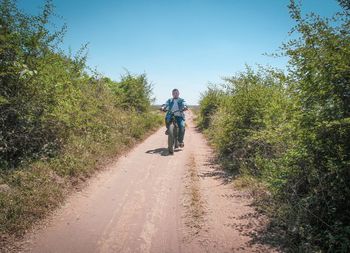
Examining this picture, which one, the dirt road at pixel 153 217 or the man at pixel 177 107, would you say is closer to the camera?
the dirt road at pixel 153 217

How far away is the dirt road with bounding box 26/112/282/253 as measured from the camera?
397cm

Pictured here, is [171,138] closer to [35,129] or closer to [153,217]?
[35,129]

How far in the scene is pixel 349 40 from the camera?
396 centimetres

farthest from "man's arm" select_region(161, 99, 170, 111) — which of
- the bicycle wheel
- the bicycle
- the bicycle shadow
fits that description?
the bicycle shadow

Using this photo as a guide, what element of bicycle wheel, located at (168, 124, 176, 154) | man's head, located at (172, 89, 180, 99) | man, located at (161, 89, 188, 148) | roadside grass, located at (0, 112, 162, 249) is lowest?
roadside grass, located at (0, 112, 162, 249)

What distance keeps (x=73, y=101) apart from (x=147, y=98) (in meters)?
10.9

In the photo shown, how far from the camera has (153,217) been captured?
15.9 ft

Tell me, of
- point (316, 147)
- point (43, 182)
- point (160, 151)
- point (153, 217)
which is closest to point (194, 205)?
point (153, 217)

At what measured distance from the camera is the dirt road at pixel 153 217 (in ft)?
13.0

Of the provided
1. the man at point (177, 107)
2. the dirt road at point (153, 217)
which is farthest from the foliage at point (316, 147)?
the man at point (177, 107)

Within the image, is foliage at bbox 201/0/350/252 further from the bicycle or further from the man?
the man

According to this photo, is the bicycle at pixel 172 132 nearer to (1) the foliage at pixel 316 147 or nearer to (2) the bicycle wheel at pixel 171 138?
(2) the bicycle wheel at pixel 171 138

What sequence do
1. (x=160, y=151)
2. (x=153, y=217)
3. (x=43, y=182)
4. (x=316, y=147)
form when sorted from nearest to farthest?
(x=316, y=147) < (x=153, y=217) < (x=43, y=182) < (x=160, y=151)

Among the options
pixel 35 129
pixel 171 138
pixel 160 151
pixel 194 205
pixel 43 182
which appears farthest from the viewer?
pixel 160 151
